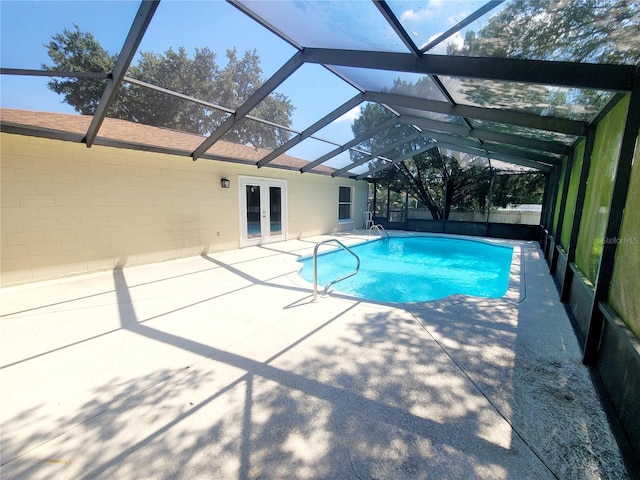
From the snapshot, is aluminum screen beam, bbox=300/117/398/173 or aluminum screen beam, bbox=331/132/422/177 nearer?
aluminum screen beam, bbox=300/117/398/173

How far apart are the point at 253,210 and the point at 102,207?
3886 mm

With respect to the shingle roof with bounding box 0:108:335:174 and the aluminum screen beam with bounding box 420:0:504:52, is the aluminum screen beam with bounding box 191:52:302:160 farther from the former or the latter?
the aluminum screen beam with bounding box 420:0:504:52

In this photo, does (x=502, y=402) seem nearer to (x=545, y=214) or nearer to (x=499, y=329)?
(x=499, y=329)

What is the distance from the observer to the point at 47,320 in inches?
135

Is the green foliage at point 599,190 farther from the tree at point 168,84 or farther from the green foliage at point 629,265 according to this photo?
the tree at point 168,84

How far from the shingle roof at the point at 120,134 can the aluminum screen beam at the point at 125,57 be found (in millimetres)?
524

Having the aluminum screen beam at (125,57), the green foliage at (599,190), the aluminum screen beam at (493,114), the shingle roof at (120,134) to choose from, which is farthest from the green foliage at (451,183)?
the aluminum screen beam at (125,57)

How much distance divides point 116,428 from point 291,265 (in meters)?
4.70

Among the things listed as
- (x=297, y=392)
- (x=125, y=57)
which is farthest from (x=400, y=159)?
(x=297, y=392)

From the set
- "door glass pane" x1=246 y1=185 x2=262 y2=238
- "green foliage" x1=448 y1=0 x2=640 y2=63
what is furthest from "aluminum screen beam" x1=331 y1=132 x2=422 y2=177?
"green foliage" x1=448 y1=0 x2=640 y2=63

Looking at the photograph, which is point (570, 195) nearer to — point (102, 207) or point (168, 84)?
point (168, 84)

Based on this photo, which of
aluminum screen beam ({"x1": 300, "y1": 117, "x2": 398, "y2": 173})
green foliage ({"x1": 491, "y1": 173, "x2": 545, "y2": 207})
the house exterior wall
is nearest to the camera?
the house exterior wall

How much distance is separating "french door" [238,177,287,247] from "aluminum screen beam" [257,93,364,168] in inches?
32.8

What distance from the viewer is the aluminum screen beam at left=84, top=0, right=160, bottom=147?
9.97 feet
